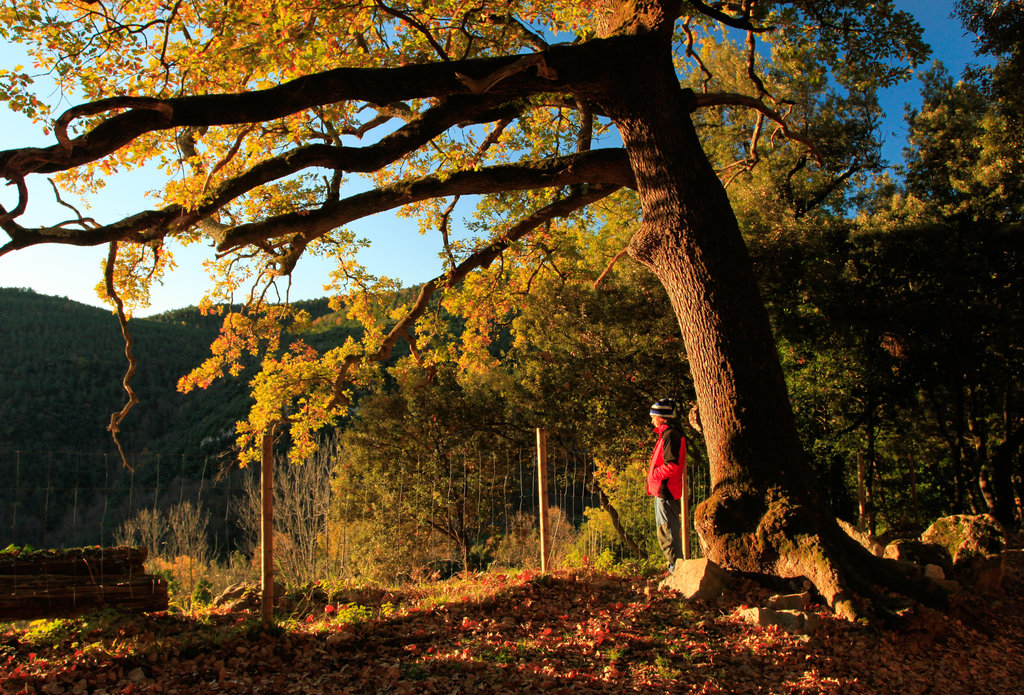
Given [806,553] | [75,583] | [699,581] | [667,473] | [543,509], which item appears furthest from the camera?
[543,509]

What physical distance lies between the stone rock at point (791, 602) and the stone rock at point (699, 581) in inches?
18.7

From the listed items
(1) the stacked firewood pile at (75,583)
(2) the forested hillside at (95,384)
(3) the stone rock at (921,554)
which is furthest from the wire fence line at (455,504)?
(2) the forested hillside at (95,384)

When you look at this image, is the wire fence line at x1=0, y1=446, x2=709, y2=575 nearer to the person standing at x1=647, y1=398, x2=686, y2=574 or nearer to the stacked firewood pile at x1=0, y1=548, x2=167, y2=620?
the stacked firewood pile at x1=0, y1=548, x2=167, y2=620

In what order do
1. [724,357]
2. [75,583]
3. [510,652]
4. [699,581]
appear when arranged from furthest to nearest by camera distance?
1. [724,357]
2. [699,581]
3. [75,583]
4. [510,652]

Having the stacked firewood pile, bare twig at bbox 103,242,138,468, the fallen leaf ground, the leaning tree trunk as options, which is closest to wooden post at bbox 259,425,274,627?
the fallen leaf ground

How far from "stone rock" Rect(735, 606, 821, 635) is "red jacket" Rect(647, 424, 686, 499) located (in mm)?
1460

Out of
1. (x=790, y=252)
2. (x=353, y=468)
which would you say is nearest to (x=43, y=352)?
(x=353, y=468)

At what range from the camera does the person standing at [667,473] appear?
630 centimetres

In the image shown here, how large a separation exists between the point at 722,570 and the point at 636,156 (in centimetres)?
420

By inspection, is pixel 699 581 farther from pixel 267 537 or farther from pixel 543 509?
pixel 267 537

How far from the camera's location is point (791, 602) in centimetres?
518

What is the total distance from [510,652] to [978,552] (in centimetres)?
524

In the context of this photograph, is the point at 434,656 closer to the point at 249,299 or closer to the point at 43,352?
the point at 249,299

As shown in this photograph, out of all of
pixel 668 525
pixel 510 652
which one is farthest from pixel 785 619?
pixel 510 652
